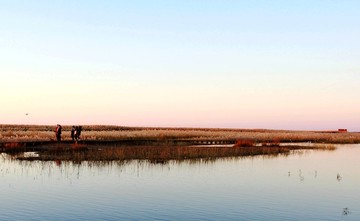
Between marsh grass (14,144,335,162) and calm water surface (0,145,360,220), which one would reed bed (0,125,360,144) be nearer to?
marsh grass (14,144,335,162)

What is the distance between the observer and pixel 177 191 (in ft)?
78.5

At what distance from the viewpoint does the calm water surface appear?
18922 mm

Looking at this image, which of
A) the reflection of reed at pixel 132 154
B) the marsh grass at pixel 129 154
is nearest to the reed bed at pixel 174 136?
the marsh grass at pixel 129 154

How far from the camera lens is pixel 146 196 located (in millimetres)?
22422

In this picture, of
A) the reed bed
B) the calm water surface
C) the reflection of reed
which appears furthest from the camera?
the reed bed

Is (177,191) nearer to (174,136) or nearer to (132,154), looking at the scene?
(132,154)

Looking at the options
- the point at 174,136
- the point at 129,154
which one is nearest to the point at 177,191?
the point at 129,154

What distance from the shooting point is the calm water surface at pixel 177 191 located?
745 inches

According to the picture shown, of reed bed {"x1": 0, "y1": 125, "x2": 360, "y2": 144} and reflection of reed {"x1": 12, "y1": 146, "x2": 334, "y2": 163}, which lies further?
reed bed {"x1": 0, "y1": 125, "x2": 360, "y2": 144}

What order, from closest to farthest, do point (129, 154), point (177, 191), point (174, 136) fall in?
point (177, 191)
point (129, 154)
point (174, 136)

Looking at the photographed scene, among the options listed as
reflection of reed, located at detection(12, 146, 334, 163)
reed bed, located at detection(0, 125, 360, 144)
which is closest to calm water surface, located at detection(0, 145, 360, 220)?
reflection of reed, located at detection(12, 146, 334, 163)

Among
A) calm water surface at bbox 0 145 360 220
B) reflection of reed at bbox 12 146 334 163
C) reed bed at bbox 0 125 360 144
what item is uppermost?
reed bed at bbox 0 125 360 144

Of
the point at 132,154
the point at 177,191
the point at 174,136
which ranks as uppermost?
the point at 174,136

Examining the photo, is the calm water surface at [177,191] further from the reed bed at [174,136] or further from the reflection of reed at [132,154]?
the reed bed at [174,136]
